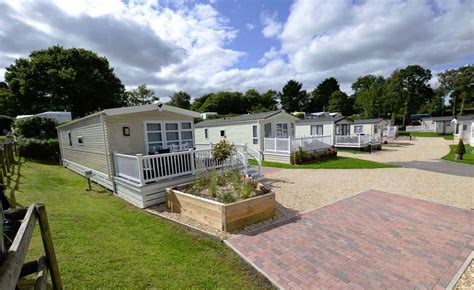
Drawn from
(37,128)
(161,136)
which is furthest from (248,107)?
(161,136)

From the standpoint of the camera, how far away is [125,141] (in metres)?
8.26

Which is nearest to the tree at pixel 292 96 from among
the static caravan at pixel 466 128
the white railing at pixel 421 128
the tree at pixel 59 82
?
the white railing at pixel 421 128

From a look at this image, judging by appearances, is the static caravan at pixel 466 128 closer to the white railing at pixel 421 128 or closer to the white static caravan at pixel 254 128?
the white railing at pixel 421 128

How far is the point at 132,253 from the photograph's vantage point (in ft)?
12.8

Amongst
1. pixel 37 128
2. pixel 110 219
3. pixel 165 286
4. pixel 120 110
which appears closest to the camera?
pixel 165 286

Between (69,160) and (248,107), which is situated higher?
(248,107)

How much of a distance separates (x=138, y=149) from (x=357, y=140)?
60.7ft

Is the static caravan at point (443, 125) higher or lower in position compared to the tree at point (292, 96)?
lower

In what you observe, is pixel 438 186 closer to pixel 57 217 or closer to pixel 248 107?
pixel 57 217

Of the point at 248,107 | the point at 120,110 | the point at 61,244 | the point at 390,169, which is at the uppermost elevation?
the point at 248,107

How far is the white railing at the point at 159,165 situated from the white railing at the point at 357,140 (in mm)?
16100

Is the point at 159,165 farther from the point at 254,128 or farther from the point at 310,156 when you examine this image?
the point at 310,156

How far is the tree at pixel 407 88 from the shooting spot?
4669 cm

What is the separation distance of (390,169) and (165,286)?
512 inches
